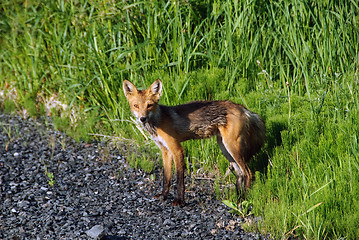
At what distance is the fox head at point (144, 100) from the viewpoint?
4.62 meters

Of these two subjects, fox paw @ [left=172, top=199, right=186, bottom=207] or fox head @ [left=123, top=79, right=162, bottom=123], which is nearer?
fox head @ [left=123, top=79, right=162, bottom=123]

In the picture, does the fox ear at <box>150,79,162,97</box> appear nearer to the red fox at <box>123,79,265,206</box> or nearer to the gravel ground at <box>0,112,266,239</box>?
the red fox at <box>123,79,265,206</box>

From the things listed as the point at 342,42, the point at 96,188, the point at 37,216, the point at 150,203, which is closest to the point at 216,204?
the point at 150,203

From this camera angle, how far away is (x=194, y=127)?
4902 mm

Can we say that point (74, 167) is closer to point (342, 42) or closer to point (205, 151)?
point (205, 151)

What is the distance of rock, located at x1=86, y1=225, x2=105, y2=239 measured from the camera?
4.01m

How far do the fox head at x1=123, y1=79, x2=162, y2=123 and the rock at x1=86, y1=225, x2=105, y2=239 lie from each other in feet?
3.71

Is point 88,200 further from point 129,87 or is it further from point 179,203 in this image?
point 129,87

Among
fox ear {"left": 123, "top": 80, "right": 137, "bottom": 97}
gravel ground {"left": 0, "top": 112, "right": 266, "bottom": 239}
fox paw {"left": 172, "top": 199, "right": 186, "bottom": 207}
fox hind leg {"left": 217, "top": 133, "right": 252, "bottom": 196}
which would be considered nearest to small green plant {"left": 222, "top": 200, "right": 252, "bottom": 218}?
gravel ground {"left": 0, "top": 112, "right": 266, "bottom": 239}

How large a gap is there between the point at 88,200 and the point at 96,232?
0.92 meters

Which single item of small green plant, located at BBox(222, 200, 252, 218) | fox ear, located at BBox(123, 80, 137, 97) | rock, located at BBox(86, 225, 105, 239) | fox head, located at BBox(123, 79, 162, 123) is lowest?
small green plant, located at BBox(222, 200, 252, 218)

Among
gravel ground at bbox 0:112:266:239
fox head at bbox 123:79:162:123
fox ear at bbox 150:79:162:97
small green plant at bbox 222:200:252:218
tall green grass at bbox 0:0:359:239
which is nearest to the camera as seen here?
gravel ground at bbox 0:112:266:239

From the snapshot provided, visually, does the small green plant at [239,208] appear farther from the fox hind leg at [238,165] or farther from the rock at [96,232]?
the rock at [96,232]

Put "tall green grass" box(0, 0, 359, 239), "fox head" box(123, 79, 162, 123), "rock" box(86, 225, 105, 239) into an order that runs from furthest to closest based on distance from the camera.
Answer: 1. "tall green grass" box(0, 0, 359, 239)
2. "fox head" box(123, 79, 162, 123)
3. "rock" box(86, 225, 105, 239)
